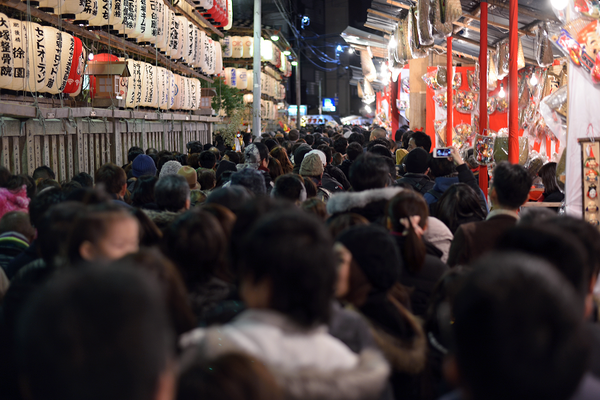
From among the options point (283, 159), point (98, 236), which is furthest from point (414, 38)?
point (98, 236)

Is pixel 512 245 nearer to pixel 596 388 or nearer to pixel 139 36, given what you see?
pixel 596 388

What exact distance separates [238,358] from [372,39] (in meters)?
25.7

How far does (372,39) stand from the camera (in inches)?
1018

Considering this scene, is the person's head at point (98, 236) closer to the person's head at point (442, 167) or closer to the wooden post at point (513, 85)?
the person's head at point (442, 167)

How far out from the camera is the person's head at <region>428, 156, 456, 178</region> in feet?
21.4

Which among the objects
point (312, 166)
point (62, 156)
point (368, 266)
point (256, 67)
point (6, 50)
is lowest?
point (368, 266)

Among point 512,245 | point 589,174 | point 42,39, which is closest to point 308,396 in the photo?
point 512,245

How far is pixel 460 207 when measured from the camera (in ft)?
15.9

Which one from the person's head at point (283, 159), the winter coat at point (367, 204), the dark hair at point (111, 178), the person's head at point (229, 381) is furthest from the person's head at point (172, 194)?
the person's head at point (283, 159)

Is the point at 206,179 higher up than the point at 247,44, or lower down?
lower down

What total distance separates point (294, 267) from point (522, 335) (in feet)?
2.27

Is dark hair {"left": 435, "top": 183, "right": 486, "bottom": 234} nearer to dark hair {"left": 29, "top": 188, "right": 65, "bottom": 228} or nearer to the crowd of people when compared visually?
the crowd of people

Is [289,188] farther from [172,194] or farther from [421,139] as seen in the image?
[421,139]

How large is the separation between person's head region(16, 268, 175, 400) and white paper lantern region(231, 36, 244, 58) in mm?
30863
